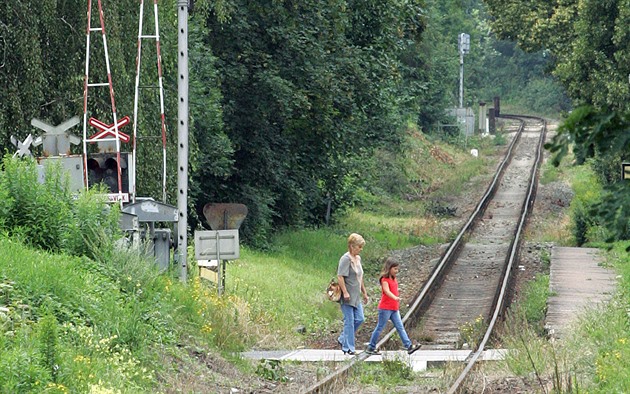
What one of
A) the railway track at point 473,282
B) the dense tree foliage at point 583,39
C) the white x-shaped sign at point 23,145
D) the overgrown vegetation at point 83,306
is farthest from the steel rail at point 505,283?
the white x-shaped sign at point 23,145

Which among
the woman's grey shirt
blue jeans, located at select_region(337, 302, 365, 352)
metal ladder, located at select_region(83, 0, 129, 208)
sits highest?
metal ladder, located at select_region(83, 0, 129, 208)

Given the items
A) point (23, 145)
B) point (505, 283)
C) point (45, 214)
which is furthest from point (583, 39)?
point (45, 214)

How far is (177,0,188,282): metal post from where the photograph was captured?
56.7ft

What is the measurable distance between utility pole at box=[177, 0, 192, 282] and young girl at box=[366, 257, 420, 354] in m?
2.86

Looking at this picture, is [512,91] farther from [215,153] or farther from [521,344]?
[521,344]

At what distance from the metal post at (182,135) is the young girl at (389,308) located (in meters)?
2.86

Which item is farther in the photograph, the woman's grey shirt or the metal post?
the metal post

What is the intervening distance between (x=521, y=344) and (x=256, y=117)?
1551 centimetres

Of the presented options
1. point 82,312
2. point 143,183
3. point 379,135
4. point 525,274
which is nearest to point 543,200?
point 379,135

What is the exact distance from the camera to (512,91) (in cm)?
11088

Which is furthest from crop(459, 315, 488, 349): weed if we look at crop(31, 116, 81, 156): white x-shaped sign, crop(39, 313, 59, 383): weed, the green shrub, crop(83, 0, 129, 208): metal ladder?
crop(39, 313, 59, 383): weed

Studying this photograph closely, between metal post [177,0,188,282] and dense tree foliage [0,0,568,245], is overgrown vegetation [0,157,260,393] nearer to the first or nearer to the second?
metal post [177,0,188,282]

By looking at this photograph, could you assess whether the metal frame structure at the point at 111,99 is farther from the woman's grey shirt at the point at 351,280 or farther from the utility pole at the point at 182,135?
the woman's grey shirt at the point at 351,280

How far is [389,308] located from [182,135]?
3837 mm
